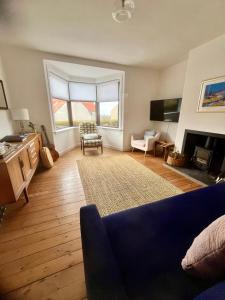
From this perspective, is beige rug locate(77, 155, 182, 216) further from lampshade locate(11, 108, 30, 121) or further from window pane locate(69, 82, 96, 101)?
window pane locate(69, 82, 96, 101)

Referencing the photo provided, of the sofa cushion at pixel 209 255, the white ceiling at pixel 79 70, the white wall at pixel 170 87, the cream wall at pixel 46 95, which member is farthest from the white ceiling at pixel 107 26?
the sofa cushion at pixel 209 255

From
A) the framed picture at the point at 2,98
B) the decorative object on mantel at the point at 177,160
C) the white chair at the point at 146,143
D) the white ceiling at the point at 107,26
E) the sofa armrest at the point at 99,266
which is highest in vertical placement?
the white ceiling at the point at 107,26

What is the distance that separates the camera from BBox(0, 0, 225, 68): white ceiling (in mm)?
1680

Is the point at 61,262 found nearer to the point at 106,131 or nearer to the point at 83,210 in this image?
the point at 83,210

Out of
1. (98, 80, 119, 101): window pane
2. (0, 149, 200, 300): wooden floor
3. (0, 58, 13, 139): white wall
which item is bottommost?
(0, 149, 200, 300): wooden floor

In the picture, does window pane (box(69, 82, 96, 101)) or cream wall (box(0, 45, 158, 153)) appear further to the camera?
window pane (box(69, 82, 96, 101))

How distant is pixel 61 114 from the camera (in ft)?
14.2

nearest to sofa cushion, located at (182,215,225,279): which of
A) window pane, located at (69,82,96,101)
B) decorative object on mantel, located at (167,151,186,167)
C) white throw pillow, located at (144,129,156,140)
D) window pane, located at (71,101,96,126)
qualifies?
decorative object on mantel, located at (167,151,186,167)

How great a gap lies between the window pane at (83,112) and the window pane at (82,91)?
0.58 ft

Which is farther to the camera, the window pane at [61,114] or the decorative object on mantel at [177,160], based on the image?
the window pane at [61,114]

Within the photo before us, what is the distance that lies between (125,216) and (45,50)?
3.65 meters

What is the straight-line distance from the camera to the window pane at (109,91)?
4.33 metres

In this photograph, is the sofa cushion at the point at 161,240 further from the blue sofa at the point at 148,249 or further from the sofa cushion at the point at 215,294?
the sofa cushion at the point at 215,294

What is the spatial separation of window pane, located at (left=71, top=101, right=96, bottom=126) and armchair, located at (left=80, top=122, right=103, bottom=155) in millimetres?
502
